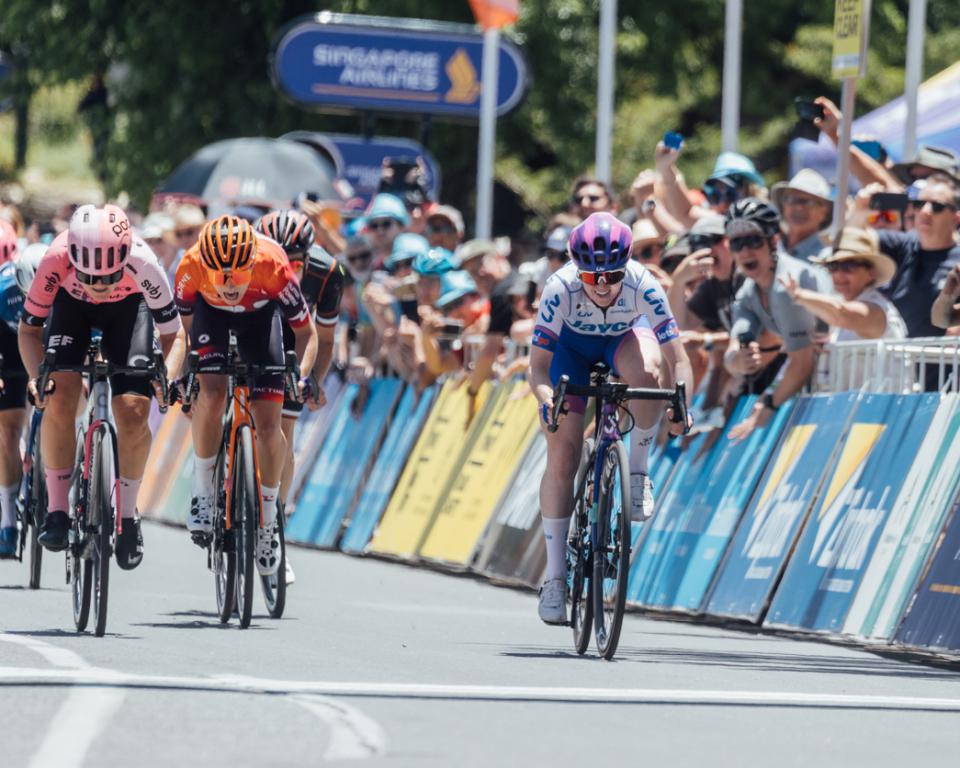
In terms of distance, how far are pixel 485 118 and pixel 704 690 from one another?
540 inches

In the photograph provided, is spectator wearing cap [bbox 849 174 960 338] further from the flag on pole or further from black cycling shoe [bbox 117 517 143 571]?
the flag on pole

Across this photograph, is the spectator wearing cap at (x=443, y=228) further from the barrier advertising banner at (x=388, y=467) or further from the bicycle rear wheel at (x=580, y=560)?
the bicycle rear wheel at (x=580, y=560)

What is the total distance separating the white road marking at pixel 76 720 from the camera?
678cm

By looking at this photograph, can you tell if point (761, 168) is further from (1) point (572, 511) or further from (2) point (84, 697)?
(2) point (84, 697)

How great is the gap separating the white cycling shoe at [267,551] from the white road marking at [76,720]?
270 cm

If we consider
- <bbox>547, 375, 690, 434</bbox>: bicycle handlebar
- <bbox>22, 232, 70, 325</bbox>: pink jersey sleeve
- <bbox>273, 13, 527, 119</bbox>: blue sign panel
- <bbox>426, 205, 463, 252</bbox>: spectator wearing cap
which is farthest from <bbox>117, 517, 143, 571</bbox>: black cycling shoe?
<bbox>273, 13, 527, 119</bbox>: blue sign panel

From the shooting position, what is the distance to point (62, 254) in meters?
11.3

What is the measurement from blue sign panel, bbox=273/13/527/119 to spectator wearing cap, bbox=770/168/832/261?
Answer: 449 inches

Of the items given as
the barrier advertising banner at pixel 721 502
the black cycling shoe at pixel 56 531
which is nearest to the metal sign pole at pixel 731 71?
the barrier advertising banner at pixel 721 502

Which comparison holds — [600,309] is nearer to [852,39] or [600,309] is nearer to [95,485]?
[95,485]

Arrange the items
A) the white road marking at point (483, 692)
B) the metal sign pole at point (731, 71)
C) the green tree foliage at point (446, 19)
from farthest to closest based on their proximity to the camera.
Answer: the green tree foliage at point (446, 19)
the metal sign pole at point (731, 71)
the white road marking at point (483, 692)

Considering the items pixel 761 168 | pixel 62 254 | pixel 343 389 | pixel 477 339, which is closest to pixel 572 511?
pixel 62 254


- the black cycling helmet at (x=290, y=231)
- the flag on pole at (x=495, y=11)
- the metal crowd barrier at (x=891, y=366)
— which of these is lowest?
the metal crowd barrier at (x=891, y=366)

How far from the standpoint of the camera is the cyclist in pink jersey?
37.1 feet
